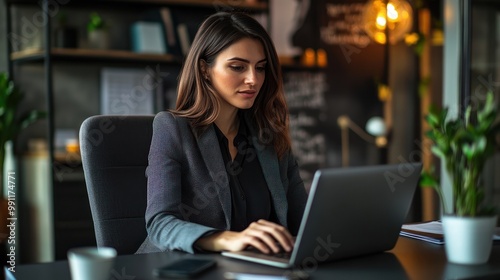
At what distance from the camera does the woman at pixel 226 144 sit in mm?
1746

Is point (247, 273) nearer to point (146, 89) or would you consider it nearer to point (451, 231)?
point (451, 231)

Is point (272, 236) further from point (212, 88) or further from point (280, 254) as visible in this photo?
point (212, 88)

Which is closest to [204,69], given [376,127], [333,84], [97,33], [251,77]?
[251,77]

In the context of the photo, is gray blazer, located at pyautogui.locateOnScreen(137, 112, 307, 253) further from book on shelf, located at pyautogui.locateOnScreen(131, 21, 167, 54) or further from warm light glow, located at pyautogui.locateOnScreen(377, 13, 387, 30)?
warm light glow, located at pyautogui.locateOnScreen(377, 13, 387, 30)

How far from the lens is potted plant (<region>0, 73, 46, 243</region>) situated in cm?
364

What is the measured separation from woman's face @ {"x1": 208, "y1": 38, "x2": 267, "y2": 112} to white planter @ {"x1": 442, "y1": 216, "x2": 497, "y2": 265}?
68 cm

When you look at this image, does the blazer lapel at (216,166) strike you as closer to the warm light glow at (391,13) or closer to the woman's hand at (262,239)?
the woman's hand at (262,239)

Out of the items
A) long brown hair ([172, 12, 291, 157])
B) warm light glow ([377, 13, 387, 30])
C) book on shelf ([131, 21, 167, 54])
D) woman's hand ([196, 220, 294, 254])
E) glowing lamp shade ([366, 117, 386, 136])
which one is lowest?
woman's hand ([196, 220, 294, 254])

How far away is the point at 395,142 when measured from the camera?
18.3 feet

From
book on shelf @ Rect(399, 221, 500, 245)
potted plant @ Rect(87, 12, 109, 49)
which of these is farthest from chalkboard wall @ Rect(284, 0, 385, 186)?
book on shelf @ Rect(399, 221, 500, 245)

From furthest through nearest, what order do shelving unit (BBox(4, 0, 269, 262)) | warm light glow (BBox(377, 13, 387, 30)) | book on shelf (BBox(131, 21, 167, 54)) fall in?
warm light glow (BBox(377, 13, 387, 30))
book on shelf (BBox(131, 21, 167, 54))
shelving unit (BBox(4, 0, 269, 262))

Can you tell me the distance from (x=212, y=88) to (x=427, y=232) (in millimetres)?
713

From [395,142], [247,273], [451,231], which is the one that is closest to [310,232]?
[247,273]

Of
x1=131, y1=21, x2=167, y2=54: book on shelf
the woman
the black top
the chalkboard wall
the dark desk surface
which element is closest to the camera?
the dark desk surface
